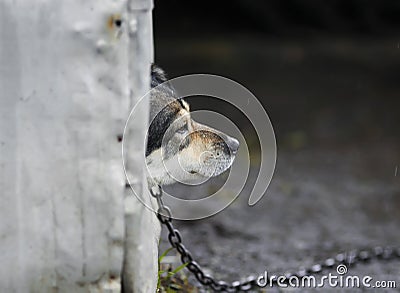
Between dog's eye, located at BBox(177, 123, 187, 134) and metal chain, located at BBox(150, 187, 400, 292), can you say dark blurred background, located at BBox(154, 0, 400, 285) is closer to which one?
metal chain, located at BBox(150, 187, 400, 292)

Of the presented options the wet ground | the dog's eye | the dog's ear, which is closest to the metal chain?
the wet ground

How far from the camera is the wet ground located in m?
4.77

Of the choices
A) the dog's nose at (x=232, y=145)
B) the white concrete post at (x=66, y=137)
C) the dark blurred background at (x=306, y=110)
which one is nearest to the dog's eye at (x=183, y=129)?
the dog's nose at (x=232, y=145)

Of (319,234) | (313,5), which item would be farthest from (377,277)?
(313,5)

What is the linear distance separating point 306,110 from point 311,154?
1585 mm

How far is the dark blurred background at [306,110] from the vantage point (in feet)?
16.6

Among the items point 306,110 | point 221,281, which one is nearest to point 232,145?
point 221,281

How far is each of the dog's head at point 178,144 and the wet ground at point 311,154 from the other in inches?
49.4

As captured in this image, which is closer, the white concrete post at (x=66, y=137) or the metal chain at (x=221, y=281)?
the white concrete post at (x=66, y=137)

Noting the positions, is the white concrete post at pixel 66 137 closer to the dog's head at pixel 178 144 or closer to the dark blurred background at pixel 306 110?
the dog's head at pixel 178 144

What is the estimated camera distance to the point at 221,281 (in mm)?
3537

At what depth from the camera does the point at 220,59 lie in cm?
1073

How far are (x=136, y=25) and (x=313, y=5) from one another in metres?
9.69

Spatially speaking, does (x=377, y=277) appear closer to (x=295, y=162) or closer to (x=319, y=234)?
(x=319, y=234)
